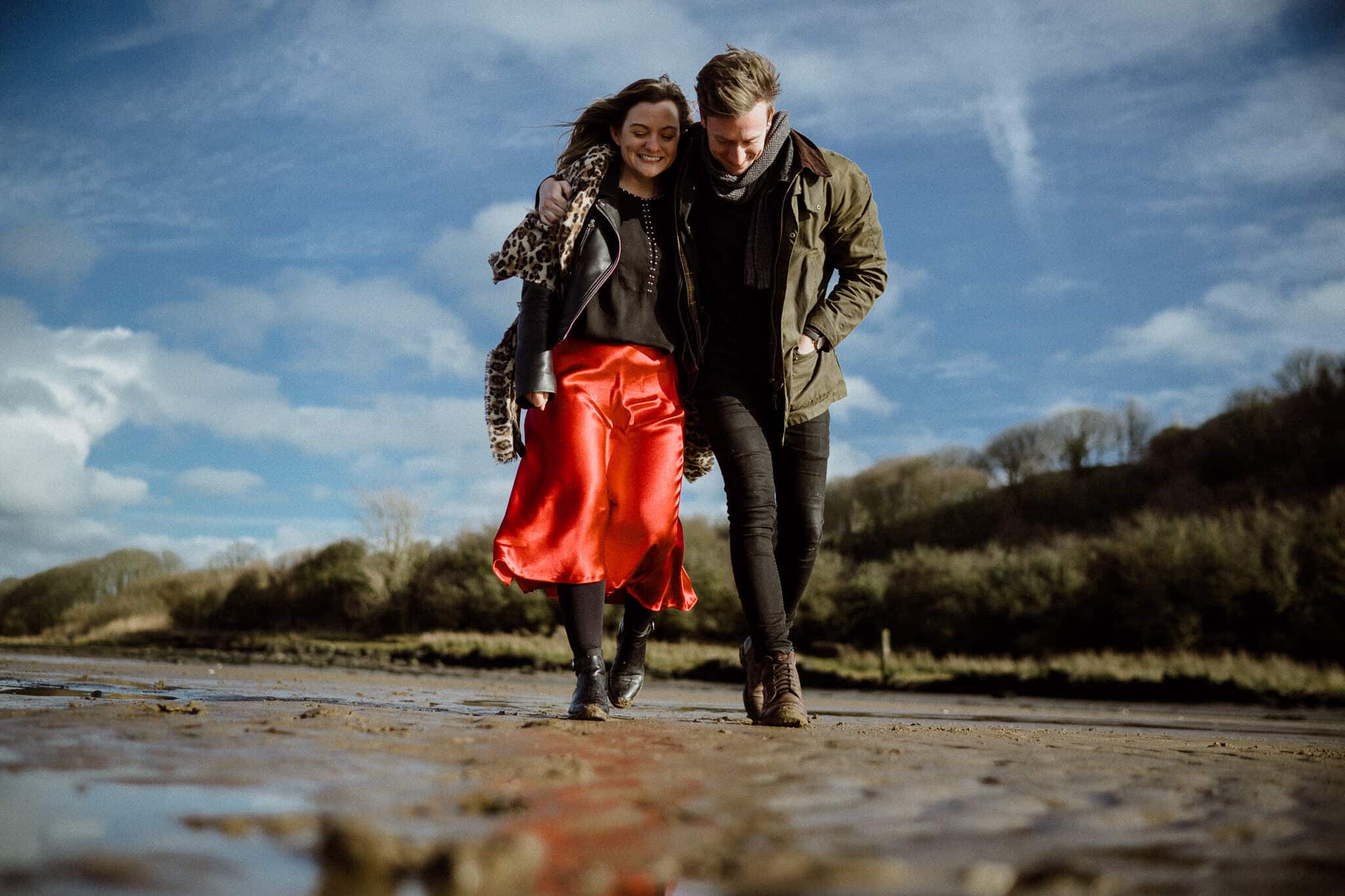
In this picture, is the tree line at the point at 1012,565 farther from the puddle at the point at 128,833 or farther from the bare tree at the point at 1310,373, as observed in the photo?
the puddle at the point at 128,833

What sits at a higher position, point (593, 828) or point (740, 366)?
point (740, 366)

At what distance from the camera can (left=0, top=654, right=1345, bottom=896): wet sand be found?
4.09 ft

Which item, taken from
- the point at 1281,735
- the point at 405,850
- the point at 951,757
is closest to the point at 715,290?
the point at 951,757

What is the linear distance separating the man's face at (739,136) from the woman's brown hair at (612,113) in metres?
0.30

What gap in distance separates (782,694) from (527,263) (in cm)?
206

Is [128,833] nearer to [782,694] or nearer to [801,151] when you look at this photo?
[782,694]

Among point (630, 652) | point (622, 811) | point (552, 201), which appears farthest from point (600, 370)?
point (622, 811)

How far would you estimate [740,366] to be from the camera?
166 inches

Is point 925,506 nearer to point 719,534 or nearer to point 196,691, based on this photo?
point 719,534

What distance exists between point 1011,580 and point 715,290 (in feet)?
86.9

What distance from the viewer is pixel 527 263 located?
13.5 ft

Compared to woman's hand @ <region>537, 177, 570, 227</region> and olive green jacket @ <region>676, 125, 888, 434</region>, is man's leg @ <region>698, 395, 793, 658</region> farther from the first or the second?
woman's hand @ <region>537, 177, 570, 227</region>

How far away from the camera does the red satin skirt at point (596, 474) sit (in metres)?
4.07

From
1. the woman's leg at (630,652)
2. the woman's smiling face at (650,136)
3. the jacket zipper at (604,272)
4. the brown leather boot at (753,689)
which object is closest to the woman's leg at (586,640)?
the woman's leg at (630,652)
